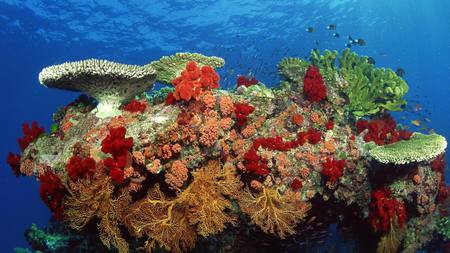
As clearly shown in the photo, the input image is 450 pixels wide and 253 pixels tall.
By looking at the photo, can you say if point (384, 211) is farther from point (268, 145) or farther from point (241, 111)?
point (241, 111)

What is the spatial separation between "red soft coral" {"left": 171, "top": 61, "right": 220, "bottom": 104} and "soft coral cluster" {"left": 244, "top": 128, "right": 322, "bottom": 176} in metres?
1.38

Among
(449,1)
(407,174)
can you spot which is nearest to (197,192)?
(407,174)

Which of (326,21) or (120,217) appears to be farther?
(326,21)

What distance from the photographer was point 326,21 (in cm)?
4481

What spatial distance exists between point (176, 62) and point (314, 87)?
3.11 meters

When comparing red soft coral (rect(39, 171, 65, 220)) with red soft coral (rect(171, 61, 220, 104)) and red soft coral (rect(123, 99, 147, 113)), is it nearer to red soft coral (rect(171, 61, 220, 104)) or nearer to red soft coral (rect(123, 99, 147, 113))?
red soft coral (rect(123, 99, 147, 113))

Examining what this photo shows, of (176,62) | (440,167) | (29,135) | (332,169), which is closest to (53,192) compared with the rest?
(29,135)

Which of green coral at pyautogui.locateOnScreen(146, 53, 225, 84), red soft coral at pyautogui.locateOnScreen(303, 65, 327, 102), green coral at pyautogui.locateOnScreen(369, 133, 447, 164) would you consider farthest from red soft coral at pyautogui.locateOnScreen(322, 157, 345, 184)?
green coral at pyautogui.locateOnScreen(146, 53, 225, 84)

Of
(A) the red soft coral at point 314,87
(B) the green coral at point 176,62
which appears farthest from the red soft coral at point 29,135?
(A) the red soft coral at point 314,87

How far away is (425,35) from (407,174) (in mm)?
69859

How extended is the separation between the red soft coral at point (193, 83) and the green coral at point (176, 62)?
785mm

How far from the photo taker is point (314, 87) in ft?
23.4

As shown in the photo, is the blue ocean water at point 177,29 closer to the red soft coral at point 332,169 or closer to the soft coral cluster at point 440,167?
the soft coral cluster at point 440,167

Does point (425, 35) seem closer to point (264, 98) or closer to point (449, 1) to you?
point (449, 1)
